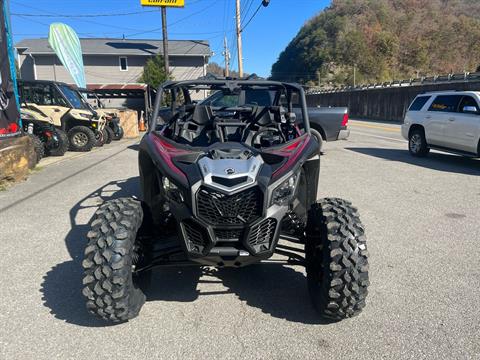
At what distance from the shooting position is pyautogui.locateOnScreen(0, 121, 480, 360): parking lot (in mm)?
2875

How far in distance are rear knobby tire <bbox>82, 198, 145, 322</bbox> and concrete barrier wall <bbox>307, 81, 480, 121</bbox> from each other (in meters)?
26.4

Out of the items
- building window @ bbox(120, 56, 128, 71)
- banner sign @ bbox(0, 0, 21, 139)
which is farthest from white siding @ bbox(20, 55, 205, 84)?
banner sign @ bbox(0, 0, 21, 139)

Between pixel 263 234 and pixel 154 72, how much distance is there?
33389mm

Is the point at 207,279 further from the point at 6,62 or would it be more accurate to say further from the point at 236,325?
the point at 6,62

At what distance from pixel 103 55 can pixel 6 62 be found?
1233 inches

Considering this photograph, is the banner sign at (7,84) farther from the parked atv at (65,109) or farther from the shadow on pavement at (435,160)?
the shadow on pavement at (435,160)

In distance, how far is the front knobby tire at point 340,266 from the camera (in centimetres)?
295

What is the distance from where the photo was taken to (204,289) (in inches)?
148

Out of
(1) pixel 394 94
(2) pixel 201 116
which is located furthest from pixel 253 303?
(1) pixel 394 94

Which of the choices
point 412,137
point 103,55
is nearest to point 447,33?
point 103,55

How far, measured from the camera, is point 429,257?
4.52 metres

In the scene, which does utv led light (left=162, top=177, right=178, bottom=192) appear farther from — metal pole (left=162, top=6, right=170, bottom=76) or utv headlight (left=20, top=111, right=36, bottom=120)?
metal pole (left=162, top=6, right=170, bottom=76)

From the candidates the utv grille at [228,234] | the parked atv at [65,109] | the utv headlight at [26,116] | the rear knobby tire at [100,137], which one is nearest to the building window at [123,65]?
the rear knobby tire at [100,137]

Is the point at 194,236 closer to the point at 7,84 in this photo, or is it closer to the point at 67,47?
the point at 7,84
